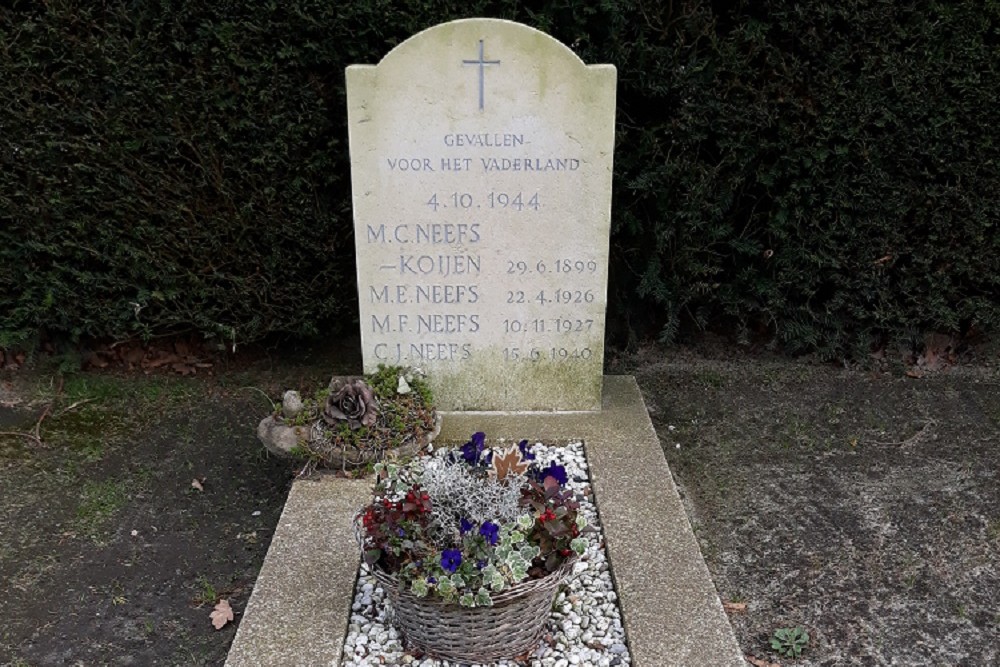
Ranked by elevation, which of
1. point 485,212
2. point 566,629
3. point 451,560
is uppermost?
point 485,212

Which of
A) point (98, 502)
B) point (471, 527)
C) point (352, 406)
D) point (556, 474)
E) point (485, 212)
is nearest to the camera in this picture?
point (471, 527)

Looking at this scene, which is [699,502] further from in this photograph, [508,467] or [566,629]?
[508,467]

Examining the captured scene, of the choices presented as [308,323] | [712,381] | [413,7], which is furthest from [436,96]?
[712,381]

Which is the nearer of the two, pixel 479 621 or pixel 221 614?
pixel 479 621

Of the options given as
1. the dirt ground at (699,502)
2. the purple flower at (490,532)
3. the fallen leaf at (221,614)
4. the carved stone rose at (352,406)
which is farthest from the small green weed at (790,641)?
the fallen leaf at (221,614)

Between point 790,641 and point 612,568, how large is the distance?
2.14 ft

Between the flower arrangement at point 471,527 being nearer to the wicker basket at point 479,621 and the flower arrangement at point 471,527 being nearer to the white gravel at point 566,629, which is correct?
the wicker basket at point 479,621

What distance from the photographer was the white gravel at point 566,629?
2754 mm

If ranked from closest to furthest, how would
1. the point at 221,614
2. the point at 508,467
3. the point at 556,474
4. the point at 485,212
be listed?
1. the point at 556,474
2. the point at 508,467
3. the point at 221,614
4. the point at 485,212

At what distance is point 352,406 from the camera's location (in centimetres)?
373

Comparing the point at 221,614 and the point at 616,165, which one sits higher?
the point at 616,165

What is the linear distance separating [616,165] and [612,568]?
2336mm

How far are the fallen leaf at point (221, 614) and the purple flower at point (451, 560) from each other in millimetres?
1194

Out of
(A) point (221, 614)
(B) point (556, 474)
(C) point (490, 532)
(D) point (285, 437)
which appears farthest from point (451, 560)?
(D) point (285, 437)
